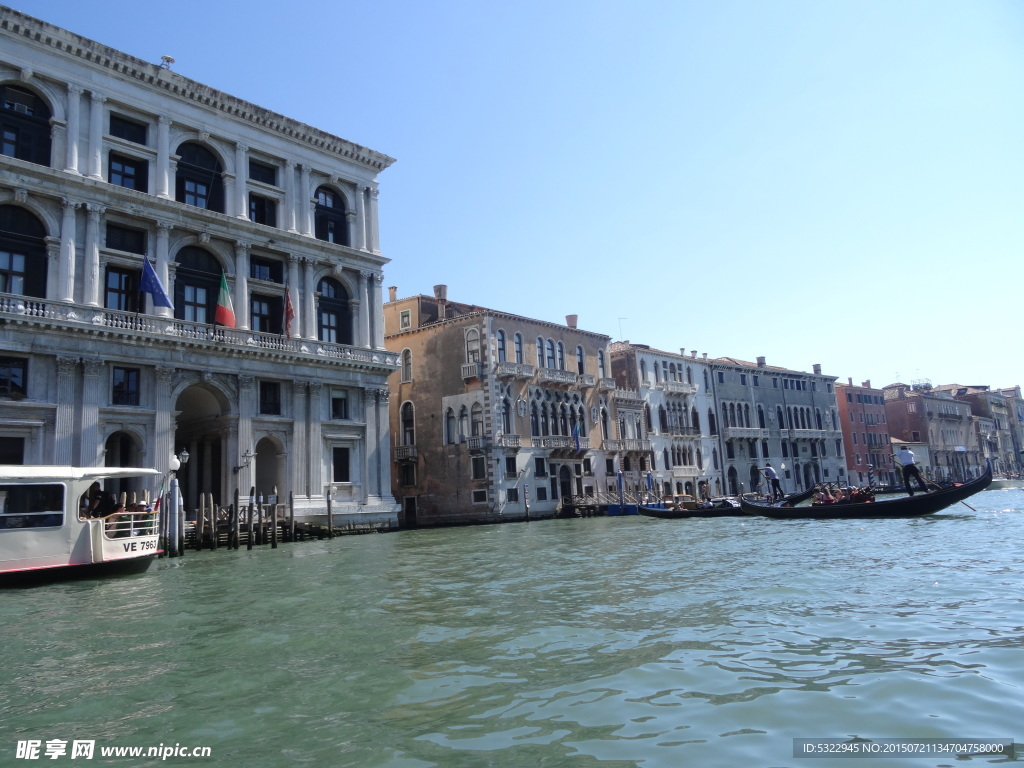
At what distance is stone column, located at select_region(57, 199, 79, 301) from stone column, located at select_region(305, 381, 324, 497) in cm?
816

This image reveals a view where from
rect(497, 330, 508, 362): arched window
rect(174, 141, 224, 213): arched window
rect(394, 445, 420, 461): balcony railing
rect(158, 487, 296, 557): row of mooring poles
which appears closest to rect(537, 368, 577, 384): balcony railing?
rect(497, 330, 508, 362): arched window

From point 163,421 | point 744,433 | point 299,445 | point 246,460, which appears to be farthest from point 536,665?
point 744,433

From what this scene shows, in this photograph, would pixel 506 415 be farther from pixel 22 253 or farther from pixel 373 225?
pixel 22 253

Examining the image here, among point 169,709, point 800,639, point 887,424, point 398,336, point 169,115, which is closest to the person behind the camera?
point 169,709

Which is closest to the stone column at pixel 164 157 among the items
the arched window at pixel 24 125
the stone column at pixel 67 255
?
the stone column at pixel 67 255

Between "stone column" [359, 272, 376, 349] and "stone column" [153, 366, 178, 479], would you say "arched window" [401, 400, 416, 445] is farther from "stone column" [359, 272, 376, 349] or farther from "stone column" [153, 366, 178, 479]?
"stone column" [153, 366, 178, 479]

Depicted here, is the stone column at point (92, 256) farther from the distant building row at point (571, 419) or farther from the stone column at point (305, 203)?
the distant building row at point (571, 419)

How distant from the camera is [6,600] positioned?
36.3 feet

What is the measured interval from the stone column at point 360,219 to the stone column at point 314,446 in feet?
21.1

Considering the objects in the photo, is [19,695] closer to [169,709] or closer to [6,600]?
[169,709]

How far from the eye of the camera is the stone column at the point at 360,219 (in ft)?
99.3

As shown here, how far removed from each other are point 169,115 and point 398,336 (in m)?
15.9

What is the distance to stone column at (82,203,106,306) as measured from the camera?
2197cm

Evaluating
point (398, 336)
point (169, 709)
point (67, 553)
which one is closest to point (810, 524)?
point (67, 553)
